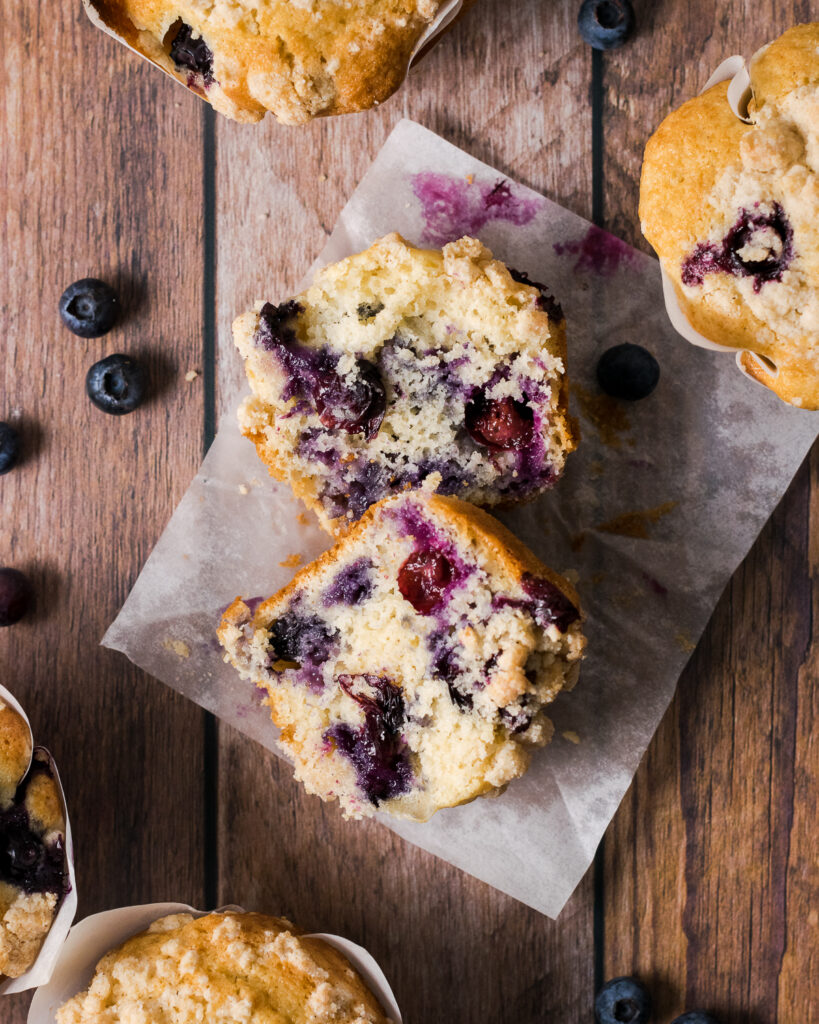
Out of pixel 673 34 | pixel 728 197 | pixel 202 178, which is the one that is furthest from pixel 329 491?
pixel 673 34

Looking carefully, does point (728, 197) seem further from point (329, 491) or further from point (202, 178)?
point (202, 178)

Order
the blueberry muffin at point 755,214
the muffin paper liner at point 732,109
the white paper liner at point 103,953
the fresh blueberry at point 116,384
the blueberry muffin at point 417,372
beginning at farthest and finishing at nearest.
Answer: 1. the fresh blueberry at point 116,384
2. the white paper liner at point 103,953
3. the blueberry muffin at point 417,372
4. the muffin paper liner at point 732,109
5. the blueberry muffin at point 755,214

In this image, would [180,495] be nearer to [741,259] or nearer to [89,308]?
[89,308]

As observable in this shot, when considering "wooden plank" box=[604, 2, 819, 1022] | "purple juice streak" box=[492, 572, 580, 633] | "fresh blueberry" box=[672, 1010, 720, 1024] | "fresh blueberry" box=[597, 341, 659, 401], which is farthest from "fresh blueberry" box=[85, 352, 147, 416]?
"fresh blueberry" box=[672, 1010, 720, 1024]

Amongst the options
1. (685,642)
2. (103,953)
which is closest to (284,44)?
(685,642)

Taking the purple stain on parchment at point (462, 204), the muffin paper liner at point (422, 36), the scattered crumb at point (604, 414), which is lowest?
the scattered crumb at point (604, 414)

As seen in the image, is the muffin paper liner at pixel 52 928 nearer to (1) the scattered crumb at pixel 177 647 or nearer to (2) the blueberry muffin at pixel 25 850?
(2) the blueberry muffin at pixel 25 850

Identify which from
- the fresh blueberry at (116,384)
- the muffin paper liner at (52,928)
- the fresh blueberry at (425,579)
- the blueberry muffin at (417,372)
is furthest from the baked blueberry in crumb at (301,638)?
the fresh blueberry at (116,384)

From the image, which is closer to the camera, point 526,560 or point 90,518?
point 526,560
